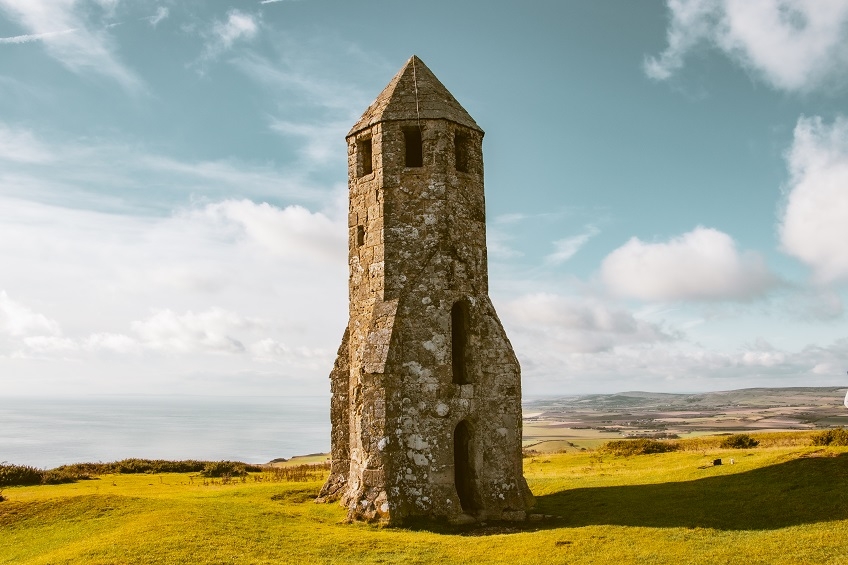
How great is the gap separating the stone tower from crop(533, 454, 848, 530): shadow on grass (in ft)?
7.40

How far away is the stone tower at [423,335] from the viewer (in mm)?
17609

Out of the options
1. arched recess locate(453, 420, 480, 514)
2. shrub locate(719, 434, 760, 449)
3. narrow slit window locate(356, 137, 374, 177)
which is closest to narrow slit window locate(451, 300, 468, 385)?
arched recess locate(453, 420, 480, 514)

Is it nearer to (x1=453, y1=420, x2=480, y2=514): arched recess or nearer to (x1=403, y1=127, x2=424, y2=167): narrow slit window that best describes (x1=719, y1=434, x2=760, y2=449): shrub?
(x1=453, y1=420, x2=480, y2=514): arched recess

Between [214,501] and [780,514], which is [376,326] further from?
[780,514]

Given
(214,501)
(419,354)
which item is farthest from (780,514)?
(214,501)

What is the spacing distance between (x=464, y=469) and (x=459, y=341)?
11.7 ft

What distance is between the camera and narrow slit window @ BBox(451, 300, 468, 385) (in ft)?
62.8

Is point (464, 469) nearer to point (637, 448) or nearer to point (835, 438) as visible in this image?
point (835, 438)

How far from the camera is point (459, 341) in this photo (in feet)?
64.1

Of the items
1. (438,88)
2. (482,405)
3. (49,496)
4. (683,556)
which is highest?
(438,88)

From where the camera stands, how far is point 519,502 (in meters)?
18.2

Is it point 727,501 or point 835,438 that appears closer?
point 727,501

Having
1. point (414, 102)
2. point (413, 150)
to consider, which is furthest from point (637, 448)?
point (414, 102)

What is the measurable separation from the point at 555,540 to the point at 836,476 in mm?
8086
